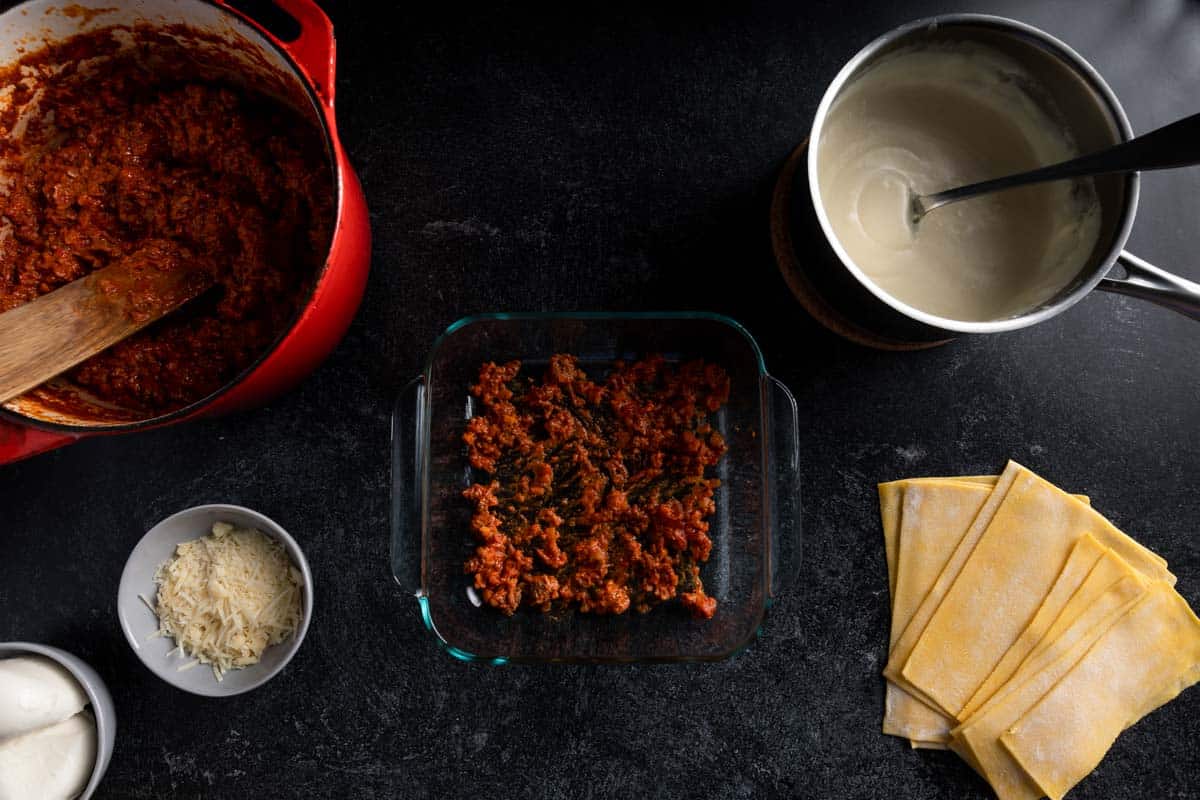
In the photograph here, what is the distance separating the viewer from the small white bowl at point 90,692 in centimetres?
118

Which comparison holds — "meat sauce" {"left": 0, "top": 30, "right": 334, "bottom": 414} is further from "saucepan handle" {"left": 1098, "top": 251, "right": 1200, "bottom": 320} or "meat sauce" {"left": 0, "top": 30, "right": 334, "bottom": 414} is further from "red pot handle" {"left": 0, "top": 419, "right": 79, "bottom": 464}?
"saucepan handle" {"left": 1098, "top": 251, "right": 1200, "bottom": 320}

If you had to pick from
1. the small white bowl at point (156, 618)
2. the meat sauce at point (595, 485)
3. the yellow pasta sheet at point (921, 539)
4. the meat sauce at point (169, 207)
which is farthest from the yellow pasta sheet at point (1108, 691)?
the meat sauce at point (169, 207)

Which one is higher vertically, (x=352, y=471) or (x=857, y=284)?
(x=857, y=284)

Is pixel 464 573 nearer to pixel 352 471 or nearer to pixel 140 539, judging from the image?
pixel 352 471

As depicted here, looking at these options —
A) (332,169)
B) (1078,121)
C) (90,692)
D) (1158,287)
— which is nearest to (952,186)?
(1078,121)

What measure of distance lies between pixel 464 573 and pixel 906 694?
689mm

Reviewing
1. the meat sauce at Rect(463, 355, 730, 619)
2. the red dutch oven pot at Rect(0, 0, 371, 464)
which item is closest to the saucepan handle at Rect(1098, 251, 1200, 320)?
the meat sauce at Rect(463, 355, 730, 619)

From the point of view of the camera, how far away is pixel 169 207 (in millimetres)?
1167

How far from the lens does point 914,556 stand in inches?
50.6

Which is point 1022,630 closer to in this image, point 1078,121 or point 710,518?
point 710,518

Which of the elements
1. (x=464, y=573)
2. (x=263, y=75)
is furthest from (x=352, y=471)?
(x=263, y=75)

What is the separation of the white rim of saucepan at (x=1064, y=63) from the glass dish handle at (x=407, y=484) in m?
0.63

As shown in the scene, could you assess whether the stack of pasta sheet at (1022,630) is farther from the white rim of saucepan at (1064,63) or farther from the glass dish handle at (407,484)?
the glass dish handle at (407,484)

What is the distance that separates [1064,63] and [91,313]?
1.27m
